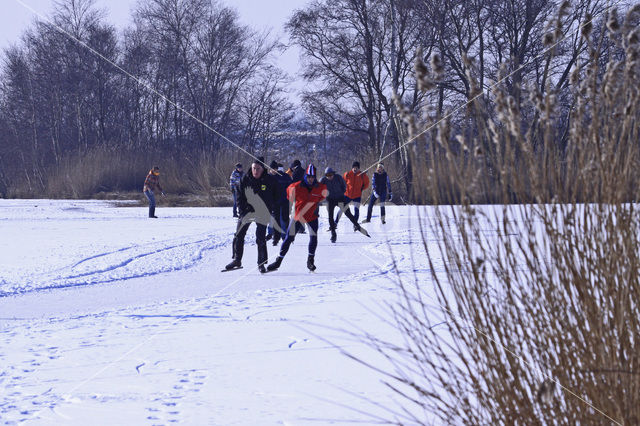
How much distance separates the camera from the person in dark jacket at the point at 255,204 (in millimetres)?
10984

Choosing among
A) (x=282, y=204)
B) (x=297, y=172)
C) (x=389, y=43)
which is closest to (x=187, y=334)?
(x=282, y=204)

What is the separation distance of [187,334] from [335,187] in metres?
8.99

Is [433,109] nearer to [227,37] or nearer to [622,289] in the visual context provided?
[622,289]

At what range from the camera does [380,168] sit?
63.0 ft

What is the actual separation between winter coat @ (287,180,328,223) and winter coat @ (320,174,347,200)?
4.17 m

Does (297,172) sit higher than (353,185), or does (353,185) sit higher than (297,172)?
(297,172)

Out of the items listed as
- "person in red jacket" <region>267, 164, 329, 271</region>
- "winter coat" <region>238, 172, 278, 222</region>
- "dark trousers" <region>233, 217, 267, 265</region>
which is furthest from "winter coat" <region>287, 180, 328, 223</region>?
"dark trousers" <region>233, 217, 267, 265</region>

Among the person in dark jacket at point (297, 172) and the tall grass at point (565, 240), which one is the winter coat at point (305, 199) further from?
the tall grass at point (565, 240)

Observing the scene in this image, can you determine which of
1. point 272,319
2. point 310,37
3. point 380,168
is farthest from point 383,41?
point 272,319

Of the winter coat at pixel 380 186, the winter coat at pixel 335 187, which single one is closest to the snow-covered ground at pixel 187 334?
the winter coat at pixel 335 187

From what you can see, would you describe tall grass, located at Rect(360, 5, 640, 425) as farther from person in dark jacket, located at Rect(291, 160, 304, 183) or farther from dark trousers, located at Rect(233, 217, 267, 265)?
person in dark jacket, located at Rect(291, 160, 304, 183)

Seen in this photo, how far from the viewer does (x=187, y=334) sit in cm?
654

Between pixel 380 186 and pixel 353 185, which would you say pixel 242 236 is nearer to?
pixel 353 185

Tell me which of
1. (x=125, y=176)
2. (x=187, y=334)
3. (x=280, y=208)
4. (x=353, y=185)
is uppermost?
(x=125, y=176)
